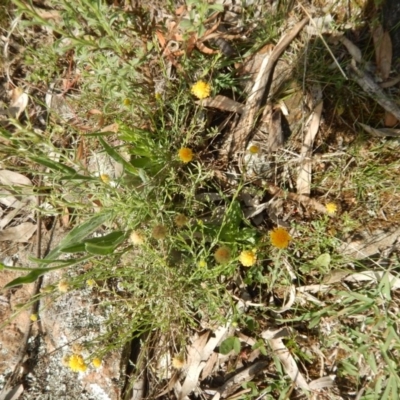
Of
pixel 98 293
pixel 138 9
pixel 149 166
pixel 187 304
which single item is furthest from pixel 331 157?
→ pixel 98 293

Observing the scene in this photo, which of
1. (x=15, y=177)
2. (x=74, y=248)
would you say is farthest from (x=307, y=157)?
(x=15, y=177)

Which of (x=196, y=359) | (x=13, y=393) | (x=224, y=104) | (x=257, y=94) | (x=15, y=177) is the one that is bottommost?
(x=13, y=393)

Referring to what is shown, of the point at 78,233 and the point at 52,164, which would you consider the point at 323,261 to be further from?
the point at 52,164

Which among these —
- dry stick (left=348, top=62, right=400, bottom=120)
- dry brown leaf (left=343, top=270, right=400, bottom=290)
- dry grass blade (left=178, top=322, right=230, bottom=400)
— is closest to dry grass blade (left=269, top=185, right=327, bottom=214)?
dry brown leaf (left=343, top=270, right=400, bottom=290)

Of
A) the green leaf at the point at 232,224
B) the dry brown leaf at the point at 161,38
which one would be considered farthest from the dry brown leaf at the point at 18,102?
the green leaf at the point at 232,224

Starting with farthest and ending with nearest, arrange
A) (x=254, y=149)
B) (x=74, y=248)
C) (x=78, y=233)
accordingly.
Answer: (x=254, y=149), (x=78, y=233), (x=74, y=248)

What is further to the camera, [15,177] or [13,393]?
[15,177]
